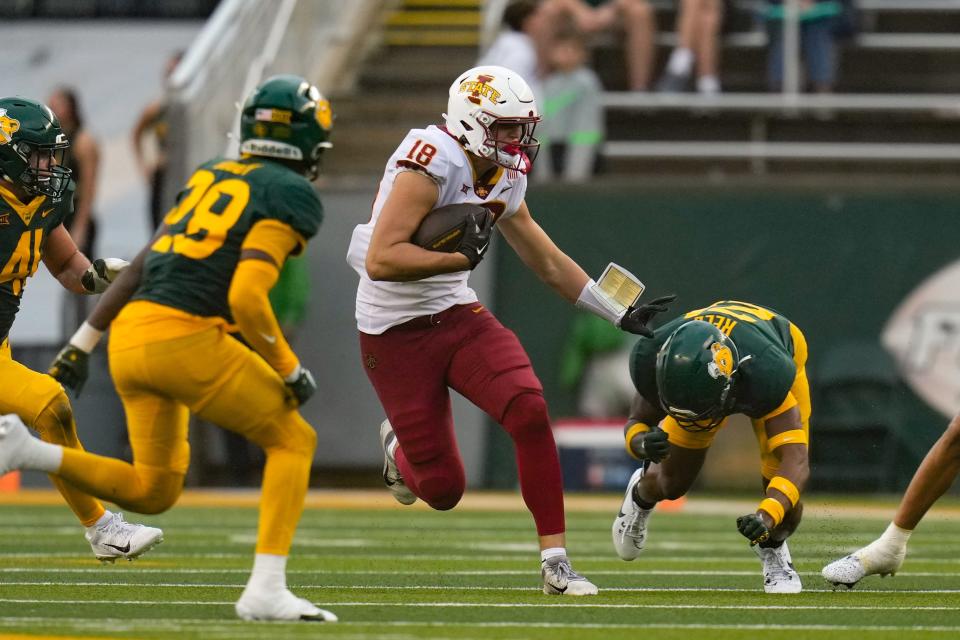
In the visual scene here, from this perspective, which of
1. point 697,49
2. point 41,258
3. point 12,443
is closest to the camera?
point 12,443

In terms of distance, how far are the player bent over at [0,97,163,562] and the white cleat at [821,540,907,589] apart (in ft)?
8.17

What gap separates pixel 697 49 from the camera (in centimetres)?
1500

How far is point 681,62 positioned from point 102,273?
8.78 metres

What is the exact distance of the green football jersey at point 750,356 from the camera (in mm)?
6566

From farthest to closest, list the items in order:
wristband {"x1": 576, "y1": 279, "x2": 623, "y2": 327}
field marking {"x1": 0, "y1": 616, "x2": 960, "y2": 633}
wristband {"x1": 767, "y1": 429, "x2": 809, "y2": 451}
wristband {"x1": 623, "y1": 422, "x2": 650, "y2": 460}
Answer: wristband {"x1": 623, "y1": 422, "x2": 650, "y2": 460} → wristband {"x1": 576, "y1": 279, "x2": 623, "y2": 327} → wristband {"x1": 767, "y1": 429, "x2": 809, "y2": 451} → field marking {"x1": 0, "y1": 616, "x2": 960, "y2": 633}

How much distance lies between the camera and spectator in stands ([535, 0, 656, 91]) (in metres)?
14.2

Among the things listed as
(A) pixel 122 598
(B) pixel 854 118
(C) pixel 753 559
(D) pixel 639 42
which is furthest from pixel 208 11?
(A) pixel 122 598

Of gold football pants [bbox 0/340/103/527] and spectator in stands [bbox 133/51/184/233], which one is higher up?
gold football pants [bbox 0/340/103/527]

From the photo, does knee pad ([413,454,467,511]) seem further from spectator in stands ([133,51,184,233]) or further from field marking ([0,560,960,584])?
spectator in stands ([133,51,184,233])

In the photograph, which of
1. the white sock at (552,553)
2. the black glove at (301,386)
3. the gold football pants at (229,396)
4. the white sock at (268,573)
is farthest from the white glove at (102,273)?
the white sock at (552,553)

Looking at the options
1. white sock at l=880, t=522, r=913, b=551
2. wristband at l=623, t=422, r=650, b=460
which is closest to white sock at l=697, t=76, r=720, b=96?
wristband at l=623, t=422, r=650, b=460

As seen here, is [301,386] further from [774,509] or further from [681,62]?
[681,62]

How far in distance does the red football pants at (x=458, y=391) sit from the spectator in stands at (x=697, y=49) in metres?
8.32

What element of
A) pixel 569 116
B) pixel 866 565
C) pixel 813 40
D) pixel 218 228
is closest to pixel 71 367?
pixel 218 228
